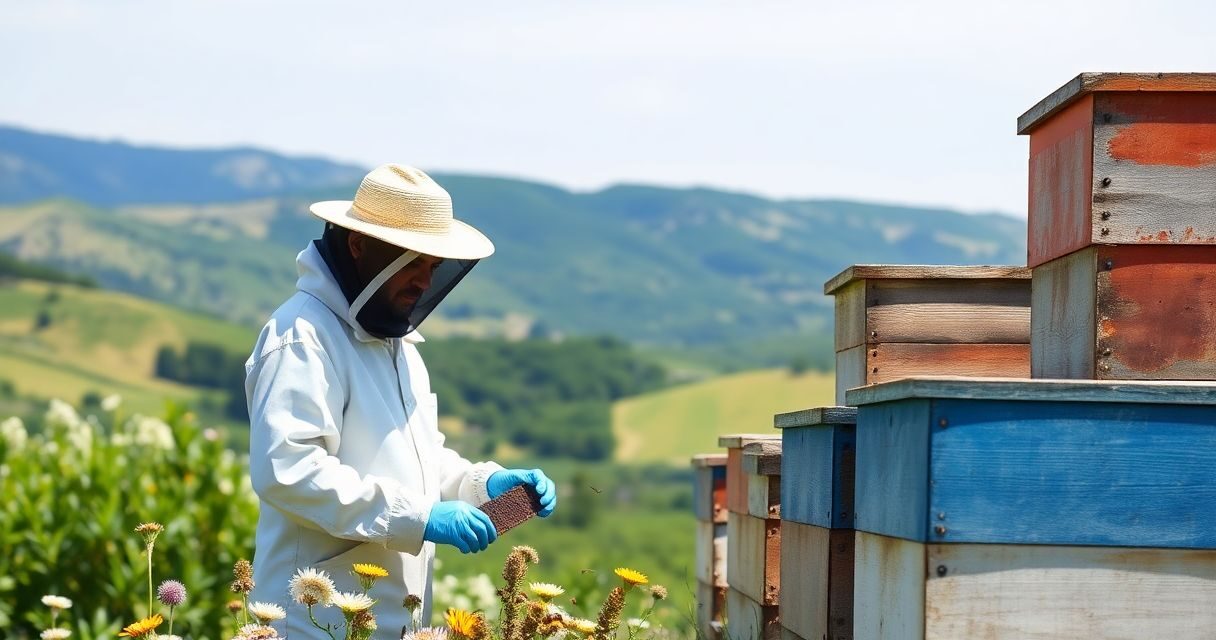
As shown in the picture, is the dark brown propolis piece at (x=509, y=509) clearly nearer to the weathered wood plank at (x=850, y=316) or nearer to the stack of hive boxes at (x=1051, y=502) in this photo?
the stack of hive boxes at (x=1051, y=502)

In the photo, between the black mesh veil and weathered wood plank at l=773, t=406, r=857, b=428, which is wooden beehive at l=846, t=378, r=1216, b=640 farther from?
the black mesh veil

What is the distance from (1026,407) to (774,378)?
491 feet

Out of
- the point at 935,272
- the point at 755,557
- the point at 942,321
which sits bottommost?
the point at 755,557

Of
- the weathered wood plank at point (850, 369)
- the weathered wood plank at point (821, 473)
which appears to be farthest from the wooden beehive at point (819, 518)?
the weathered wood plank at point (850, 369)

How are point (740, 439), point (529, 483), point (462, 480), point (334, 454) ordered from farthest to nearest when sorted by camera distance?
point (740, 439) < point (462, 480) < point (529, 483) < point (334, 454)

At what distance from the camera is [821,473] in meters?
3.85

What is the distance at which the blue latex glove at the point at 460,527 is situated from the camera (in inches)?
151

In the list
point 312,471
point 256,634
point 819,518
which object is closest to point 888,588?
point 819,518

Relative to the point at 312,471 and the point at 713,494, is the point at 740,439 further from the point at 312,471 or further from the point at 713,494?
the point at 312,471

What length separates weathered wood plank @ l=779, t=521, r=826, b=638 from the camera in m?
3.91

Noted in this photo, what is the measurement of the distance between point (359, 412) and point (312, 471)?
1.07ft

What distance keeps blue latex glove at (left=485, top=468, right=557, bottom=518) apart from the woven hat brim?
70 cm

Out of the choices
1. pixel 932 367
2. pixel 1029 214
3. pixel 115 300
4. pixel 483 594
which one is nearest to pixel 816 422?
pixel 1029 214

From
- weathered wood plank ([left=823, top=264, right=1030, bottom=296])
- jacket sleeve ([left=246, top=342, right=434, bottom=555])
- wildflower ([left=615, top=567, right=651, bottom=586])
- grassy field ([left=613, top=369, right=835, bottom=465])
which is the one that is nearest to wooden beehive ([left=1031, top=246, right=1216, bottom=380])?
wildflower ([left=615, top=567, right=651, bottom=586])
